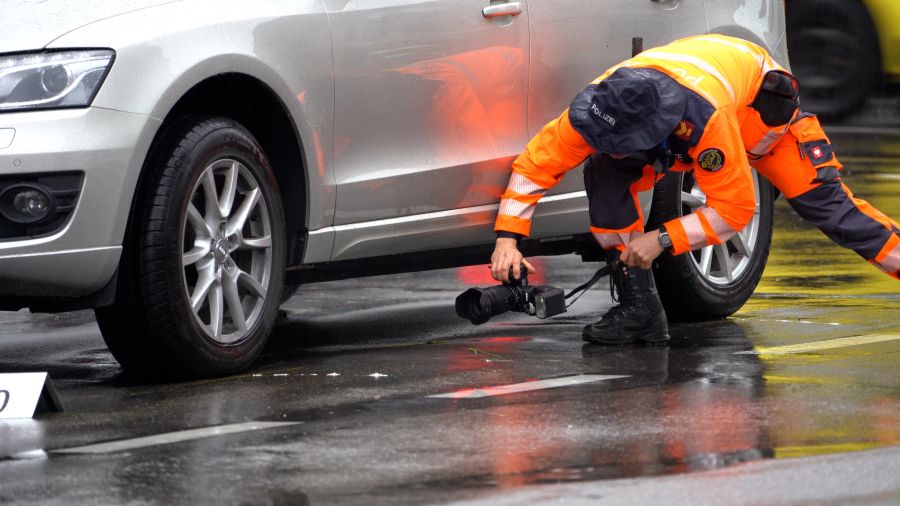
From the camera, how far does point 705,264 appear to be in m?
7.29

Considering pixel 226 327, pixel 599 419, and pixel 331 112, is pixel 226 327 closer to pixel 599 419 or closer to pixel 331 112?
pixel 331 112

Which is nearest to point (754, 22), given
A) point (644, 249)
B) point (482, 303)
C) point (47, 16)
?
point (644, 249)

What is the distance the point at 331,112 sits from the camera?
594 cm

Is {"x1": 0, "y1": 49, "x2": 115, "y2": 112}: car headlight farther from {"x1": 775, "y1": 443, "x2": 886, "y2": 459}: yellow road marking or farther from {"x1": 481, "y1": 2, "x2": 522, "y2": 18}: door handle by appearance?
{"x1": 775, "y1": 443, "x2": 886, "y2": 459}: yellow road marking

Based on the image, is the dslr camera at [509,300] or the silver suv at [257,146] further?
the dslr camera at [509,300]

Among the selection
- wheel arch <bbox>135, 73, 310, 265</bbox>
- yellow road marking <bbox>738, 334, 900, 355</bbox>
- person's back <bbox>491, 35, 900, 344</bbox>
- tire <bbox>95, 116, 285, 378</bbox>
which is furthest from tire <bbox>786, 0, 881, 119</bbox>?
tire <bbox>95, 116, 285, 378</bbox>

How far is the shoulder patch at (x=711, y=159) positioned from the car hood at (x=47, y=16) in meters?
1.79

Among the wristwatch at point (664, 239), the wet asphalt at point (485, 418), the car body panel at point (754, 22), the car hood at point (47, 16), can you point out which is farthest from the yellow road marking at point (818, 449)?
the car body panel at point (754, 22)

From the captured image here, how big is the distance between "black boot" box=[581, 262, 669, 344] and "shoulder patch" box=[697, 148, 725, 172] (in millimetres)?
650

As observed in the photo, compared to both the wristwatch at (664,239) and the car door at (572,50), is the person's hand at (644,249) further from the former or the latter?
the car door at (572,50)

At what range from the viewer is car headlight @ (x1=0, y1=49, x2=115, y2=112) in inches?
206

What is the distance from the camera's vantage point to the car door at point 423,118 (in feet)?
19.7

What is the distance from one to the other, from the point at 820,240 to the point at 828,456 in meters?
5.67

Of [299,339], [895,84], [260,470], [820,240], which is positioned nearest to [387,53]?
[299,339]
